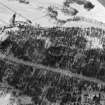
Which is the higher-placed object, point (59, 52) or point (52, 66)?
point (59, 52)

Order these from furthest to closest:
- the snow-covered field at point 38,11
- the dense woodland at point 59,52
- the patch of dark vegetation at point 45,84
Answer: the snow-covered field at point 38,11 → the dense woodland at point 59,52 → the patch of dark vegetation at point 45,84

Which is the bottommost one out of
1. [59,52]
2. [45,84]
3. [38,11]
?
[45,84]

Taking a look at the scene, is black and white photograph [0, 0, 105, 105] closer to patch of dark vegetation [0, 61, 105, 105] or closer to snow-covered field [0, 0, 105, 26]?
patch of dark vegetation [0, 61, 105, 105]

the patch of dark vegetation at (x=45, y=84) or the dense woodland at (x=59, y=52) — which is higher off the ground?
the dense woodland at (x=59, y=52)

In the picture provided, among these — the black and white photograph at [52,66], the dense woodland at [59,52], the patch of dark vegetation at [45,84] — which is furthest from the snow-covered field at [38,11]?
the patch of dark vegetation at [45,84]

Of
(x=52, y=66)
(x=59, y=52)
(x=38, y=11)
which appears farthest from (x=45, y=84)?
(x=38, y=11)

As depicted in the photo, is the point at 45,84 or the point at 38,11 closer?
the point at 45,84

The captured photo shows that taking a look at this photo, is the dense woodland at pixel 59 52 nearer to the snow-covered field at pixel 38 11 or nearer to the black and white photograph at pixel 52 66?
the black and white photograph at pixel 52 66

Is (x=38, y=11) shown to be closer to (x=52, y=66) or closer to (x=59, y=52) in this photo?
(x=59, y=52)
